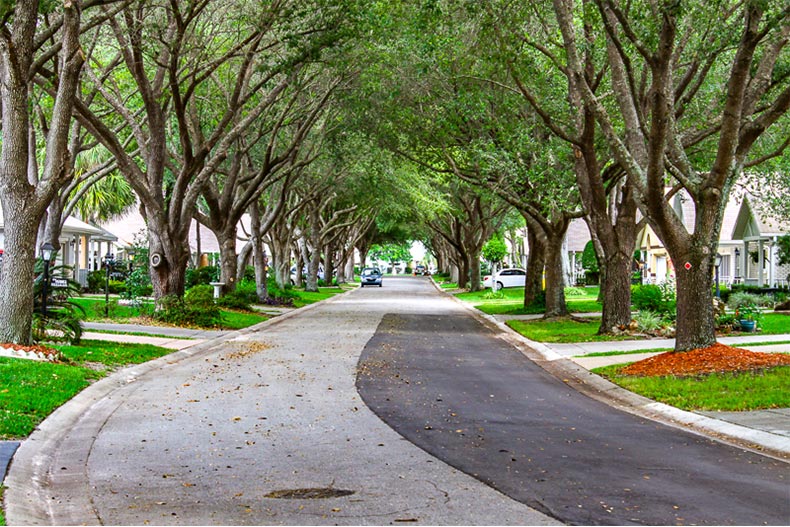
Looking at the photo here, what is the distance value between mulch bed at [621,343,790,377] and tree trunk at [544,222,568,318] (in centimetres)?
1472

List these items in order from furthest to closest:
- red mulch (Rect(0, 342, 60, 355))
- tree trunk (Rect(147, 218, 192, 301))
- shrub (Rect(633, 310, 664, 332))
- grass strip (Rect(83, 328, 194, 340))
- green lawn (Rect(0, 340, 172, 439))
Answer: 1. tree trunk (Rect(147, 218, 192, 301))
2. shrub (Rect(633, 310, 664, 332))
3. grass strip (Rect(83, 328, 194, 340))
4. red mulch (Rect(0, 342, 60, 355))
5. green lawn (Rect(0, 340, 172, 439))

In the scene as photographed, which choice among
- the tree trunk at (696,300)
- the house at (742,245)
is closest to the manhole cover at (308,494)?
the tree trunk at (696,300)

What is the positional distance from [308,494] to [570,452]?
296cm

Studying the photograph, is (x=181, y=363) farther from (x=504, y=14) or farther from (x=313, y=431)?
(x=504, y=14)

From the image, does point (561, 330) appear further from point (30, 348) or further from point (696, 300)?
point (30, 348)

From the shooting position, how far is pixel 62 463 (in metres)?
8.61

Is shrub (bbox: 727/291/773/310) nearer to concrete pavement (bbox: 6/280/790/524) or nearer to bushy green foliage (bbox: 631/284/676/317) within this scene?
bushy green foliage (bbox: 631/284/676/317)

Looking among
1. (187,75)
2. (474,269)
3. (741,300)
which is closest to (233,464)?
(187,75)

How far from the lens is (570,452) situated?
29.9 ft

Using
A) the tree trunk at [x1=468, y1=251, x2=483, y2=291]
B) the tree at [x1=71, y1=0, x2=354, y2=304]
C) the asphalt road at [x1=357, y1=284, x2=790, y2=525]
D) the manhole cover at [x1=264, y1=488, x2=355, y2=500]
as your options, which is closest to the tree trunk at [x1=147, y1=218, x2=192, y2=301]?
the tree at [x1=71, y1=0, x2=354, y2=304]

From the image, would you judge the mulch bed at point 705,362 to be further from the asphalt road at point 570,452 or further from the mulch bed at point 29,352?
the mulch bed at point 29,352

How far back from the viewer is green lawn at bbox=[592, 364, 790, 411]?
12172mm

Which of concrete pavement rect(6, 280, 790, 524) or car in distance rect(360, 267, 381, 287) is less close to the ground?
car in distance rect(360, 267, 381, 287)

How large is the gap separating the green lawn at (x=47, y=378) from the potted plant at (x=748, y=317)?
48.1ft
